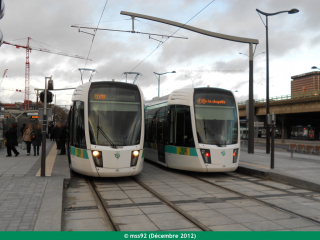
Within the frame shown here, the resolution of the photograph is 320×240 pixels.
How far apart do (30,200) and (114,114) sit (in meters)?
3.98

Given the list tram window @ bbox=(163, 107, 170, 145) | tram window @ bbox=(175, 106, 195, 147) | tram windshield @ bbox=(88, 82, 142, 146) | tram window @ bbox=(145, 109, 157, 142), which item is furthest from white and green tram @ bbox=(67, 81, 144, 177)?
tram window @ bbox=(145, 109, 157, 142)

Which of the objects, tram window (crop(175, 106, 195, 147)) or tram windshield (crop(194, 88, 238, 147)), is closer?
tram windshield (crop(194, 88, 238, 147))

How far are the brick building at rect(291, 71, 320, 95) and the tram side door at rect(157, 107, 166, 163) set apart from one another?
13633 cm

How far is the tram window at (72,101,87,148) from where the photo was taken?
33.8ft

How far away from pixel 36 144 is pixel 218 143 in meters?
10.2

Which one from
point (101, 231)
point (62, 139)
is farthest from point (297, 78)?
point (101, 231)

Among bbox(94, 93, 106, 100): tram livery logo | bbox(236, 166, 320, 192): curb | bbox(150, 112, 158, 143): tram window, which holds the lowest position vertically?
bbox(236, 166, 320, 192): curb

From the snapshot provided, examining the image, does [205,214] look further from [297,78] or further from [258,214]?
[297,78]

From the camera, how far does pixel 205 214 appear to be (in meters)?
6.89

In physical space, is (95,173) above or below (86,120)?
below

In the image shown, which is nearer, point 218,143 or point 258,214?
point 258,214

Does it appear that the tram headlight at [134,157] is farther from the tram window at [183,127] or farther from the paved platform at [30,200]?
the tram window at [183,127]

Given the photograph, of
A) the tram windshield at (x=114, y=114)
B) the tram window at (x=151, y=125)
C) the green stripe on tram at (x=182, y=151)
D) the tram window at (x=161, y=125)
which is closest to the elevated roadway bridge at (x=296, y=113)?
the tram window at (x=151, y=125)

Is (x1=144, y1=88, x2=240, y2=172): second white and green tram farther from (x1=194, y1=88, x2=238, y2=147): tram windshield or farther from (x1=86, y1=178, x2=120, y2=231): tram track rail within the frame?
(x1=86, y1=178, x2=120, y2=231): tram track rail
